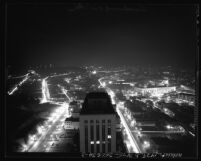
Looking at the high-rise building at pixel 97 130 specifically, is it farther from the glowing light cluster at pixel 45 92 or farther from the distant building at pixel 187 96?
the distant building at pixel 187 96

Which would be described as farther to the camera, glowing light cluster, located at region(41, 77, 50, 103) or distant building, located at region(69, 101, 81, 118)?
glowing light cluster, located at region(41, 77, 50, 103)

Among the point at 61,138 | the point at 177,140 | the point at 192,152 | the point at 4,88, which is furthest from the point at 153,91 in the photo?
the point at 4,88

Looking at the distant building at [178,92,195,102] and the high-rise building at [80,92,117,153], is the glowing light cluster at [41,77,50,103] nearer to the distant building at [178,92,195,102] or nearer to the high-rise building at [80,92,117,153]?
the high-rise building at [80,92,117,153]

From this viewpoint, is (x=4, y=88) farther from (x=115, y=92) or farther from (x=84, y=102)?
(x=115, y=92)

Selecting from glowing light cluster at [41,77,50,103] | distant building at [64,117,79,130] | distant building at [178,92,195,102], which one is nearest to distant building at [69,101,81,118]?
distant building at [64,117,79,130]

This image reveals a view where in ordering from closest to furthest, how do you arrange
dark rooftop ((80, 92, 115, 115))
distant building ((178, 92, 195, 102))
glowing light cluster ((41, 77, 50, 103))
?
distant building ((178, 92, 195, 102))
dark rooftop ((80, 92, 115, 115))
glowing light cluster ((41, 77, 50, 103))

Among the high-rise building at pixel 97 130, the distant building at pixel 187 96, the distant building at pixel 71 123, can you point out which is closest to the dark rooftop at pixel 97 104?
the high-rise building at pixel 97 130

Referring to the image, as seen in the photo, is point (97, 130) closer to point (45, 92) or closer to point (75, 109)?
point (75, 109)

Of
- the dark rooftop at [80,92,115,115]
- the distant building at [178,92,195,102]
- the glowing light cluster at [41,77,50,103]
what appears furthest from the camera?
the glowing light cluster at [41,77,50,103]
